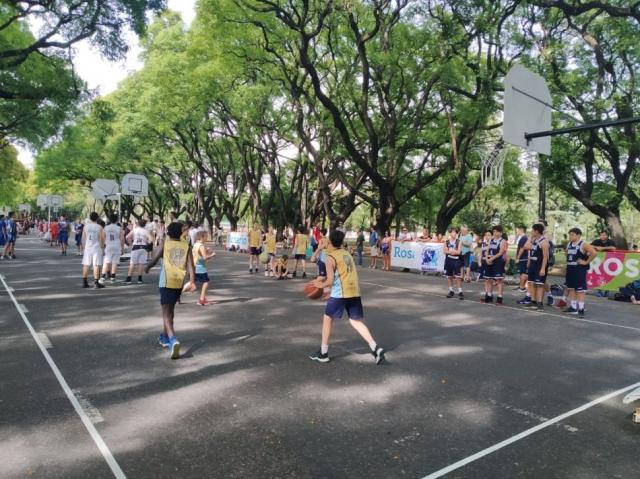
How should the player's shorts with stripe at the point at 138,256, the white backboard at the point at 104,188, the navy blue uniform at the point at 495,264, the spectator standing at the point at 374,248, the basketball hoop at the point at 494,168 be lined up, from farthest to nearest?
1. the white backboard at the point at 104,188
2. the spectator standing at the point at 374,248
3. the basketball hoop at the point at 494,168
4. the player's shorts with stripe at the point at 138,256
5. the navy blue uniform at the point at 495,264

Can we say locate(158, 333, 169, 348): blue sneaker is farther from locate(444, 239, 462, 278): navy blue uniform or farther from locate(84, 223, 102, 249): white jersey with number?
locate(444, 239, 462, 278): navy blue uniform

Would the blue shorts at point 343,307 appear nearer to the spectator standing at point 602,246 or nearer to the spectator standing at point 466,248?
the spectator standing at point 466,248

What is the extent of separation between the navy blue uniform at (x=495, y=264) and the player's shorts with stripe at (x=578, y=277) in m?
1.48

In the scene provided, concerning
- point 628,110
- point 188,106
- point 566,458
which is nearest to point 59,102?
point 188,106

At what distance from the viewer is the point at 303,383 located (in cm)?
529

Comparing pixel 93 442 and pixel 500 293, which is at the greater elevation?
pixel 500 293

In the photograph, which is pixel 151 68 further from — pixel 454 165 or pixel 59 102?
pixel 454 165

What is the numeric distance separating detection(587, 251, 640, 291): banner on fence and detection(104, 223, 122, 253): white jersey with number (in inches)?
543

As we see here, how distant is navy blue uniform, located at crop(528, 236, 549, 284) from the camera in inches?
427

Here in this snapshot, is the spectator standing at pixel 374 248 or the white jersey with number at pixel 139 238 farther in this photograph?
the spectator standing at pixel 374 248

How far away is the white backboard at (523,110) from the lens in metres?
7.49

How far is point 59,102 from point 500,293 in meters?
17.5

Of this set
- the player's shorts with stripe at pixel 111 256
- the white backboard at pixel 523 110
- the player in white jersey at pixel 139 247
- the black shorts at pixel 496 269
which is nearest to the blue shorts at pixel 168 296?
the white backboard at pixel 523 110

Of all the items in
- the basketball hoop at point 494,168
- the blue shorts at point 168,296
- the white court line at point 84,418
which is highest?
the basketball hoop at point 494,168
